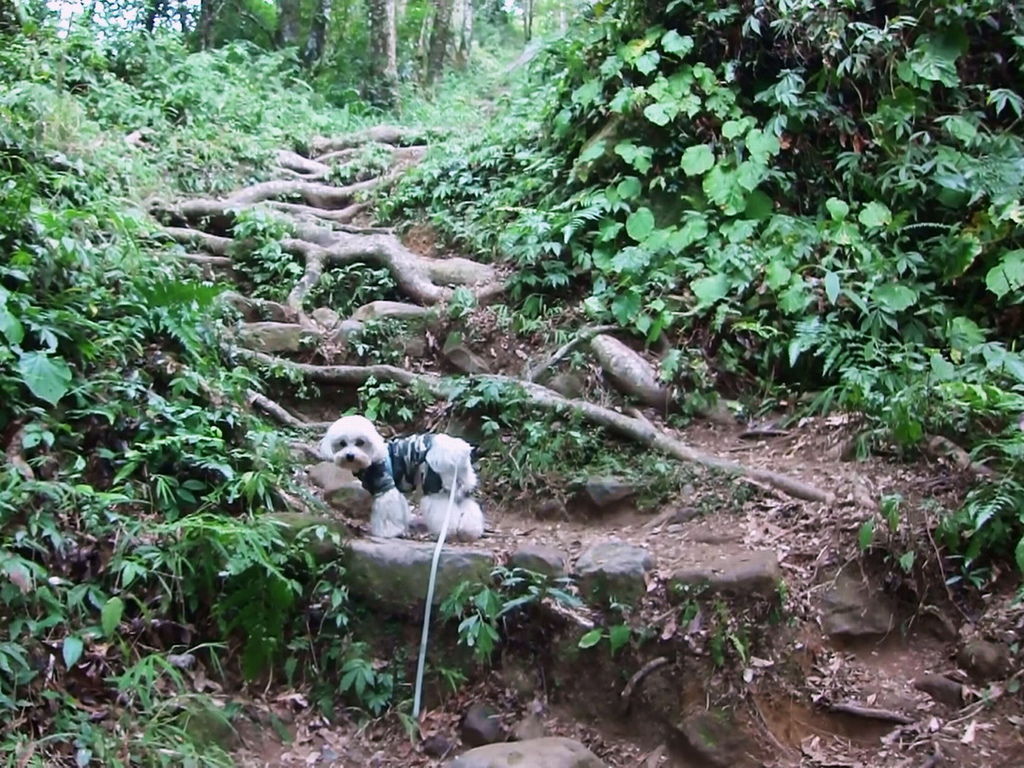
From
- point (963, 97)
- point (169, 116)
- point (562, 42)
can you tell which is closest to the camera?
point (963, 97)

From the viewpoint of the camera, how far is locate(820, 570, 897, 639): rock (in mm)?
4434

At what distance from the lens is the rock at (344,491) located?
4949mm

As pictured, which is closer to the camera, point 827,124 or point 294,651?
point 294,651

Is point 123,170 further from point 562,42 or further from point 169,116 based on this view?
point 562,42

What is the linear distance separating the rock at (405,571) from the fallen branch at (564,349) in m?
2.14

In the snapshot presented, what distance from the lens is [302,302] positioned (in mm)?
7426

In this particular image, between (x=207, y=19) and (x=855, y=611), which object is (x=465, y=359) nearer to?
(x=855, y=611)

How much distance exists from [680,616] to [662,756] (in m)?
0.61

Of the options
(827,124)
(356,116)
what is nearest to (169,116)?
(356,116)

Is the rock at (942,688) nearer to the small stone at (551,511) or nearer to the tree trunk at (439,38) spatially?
the small stone at (551,511)

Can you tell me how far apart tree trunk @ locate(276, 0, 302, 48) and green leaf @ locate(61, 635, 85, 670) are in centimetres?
1244

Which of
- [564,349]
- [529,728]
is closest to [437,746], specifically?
[529,728]

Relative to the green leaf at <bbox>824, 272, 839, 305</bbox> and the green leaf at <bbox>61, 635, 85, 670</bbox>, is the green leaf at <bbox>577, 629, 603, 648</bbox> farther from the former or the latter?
the green leaf at <bbox>824, 272, 839, 305</bbox>

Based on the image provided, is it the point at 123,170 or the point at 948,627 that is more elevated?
the point at 123,170
